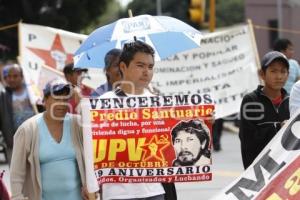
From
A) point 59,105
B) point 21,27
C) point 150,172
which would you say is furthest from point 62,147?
point 21,27

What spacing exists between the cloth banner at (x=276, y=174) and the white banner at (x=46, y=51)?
591 cm

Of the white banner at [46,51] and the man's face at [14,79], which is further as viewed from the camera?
the white banner at [46,51]

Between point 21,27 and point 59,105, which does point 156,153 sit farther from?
point 21,27

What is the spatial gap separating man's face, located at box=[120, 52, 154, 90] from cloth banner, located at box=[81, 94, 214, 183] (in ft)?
0.32

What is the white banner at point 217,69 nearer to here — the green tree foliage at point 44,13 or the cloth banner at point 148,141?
the cloth banner at point 148,141

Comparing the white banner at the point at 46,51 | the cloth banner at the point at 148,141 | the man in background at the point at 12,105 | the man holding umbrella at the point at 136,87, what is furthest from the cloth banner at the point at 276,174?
the white banner at the point at 46,51

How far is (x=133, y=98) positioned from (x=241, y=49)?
24.3 ft

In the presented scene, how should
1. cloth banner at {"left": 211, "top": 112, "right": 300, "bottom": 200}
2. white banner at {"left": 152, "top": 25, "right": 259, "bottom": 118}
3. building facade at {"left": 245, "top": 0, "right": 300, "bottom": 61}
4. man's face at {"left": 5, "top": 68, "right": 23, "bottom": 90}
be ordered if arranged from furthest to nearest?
building facade at {"left": 245, "top": 0, "right": 300, "bottom": 61}, white banner at {"left": 152, "top": 25, "right": 259, "bottom": 118}, man's face at {"left": 5, "top": 68, "right": 23, "bottom": 90}, cloth banner at {"left": 211, "top": 112, "right": 300, "bottom": 200}

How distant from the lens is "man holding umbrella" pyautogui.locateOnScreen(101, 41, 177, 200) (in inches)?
187

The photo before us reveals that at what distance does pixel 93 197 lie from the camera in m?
4.73

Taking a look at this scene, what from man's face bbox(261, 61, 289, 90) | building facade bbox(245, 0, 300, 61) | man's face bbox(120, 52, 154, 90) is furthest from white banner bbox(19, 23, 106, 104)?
building facade bbox(245, 0, 300, 61)

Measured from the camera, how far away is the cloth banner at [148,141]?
4777 millimetres

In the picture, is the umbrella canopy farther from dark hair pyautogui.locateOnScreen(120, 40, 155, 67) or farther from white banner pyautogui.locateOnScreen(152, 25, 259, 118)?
white banner pyautogui.locateOnScreen(152, 25, 259, 118)

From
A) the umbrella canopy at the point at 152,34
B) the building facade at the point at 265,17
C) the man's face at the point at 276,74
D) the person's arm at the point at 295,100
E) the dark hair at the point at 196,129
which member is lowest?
the dark hair at the point at 196,129
